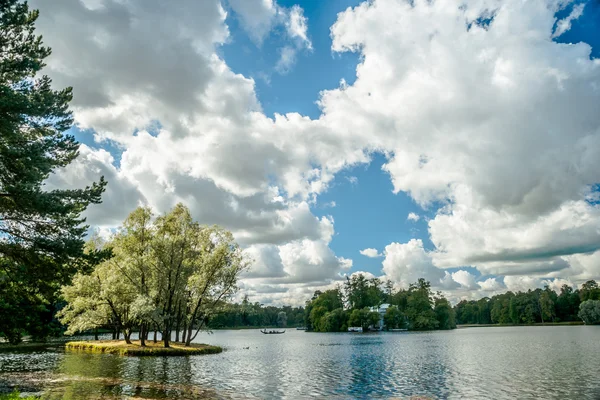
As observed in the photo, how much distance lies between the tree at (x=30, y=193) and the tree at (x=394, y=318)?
148 m

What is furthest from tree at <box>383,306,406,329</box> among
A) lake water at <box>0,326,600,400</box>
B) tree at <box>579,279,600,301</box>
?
lake water at <box>0,326,600,400</box>

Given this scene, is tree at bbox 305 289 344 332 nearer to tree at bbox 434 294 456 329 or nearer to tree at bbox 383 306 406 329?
tree at bbox 383 306 406 329

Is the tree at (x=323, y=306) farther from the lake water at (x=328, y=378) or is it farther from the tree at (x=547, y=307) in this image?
the lake water at (x=328, y=378)

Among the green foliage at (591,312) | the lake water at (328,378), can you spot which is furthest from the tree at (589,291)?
the lake water at (328,378)

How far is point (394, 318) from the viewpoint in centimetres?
15925

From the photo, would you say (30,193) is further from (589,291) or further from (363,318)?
(589,291)

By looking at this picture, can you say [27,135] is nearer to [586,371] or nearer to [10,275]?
[10,275]

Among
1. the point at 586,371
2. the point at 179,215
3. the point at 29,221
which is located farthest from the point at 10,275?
the point at 586,371

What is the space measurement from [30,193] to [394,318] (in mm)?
153892

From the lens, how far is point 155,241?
52531 mm

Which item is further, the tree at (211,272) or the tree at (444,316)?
the tree at (444,316)

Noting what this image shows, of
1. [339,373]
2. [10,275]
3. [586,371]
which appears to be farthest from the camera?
[339,373]

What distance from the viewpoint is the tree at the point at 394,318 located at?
159125 mm

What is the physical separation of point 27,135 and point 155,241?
30.4 m
